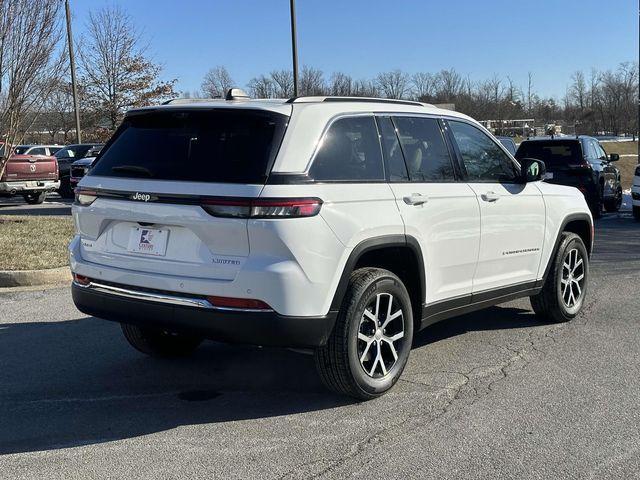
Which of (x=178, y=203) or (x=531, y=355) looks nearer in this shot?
(x=178, y=203)

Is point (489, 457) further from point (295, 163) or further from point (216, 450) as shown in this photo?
point (295, 163)

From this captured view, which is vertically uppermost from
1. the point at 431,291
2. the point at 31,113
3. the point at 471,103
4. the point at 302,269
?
the point at 471,103

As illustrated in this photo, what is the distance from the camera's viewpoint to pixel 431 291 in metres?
4.82

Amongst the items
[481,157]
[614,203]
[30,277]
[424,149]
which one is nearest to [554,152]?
[614,203]

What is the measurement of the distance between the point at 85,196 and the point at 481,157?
9.91 ft

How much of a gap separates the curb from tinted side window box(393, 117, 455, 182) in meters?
5.18

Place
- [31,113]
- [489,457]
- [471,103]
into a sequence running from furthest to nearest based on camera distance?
[471,103] < [31,113] < [489,457]

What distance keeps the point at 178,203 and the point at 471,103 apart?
6051cm

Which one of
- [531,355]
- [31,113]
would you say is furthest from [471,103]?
[531,355]

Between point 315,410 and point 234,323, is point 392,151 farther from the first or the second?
point 315,410

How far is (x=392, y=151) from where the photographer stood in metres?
4.66

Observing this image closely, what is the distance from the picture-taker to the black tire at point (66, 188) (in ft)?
72.6

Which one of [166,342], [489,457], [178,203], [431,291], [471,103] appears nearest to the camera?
[489,457]

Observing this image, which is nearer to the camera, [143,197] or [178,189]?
[178,189]
